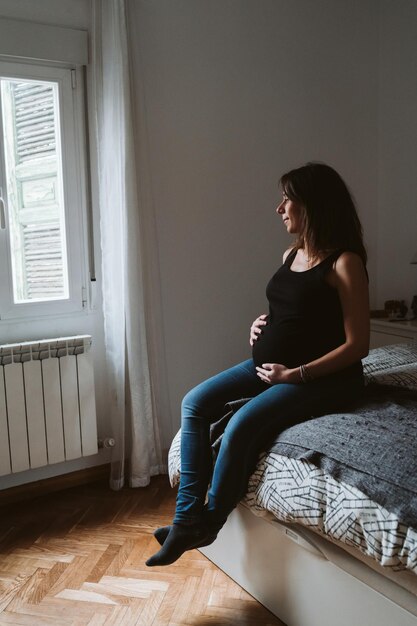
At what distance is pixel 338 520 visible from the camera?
4.81 feet

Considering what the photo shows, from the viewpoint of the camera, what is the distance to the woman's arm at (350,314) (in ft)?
5.80

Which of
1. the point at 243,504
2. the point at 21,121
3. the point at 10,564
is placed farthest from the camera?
the point at 21,121

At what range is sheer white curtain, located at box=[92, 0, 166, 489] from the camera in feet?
8.55

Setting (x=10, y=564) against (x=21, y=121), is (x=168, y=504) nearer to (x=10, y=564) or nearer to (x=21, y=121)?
(x=10, y=564)

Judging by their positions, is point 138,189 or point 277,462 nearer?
point 277,462

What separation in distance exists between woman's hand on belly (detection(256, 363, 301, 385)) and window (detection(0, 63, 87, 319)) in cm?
119

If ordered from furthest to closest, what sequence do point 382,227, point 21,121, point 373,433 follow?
point 382,227, point 21,121, point 373,433

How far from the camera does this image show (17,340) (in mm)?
2648

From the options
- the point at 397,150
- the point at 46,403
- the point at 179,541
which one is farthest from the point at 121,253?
the point at 397,150

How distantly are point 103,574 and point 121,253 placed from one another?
4.25 feet

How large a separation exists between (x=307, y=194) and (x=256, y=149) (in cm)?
137

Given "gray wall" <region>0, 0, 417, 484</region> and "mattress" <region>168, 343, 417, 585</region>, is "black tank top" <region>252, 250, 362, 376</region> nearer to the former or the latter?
"mattress" <region>168, 343, 417, 585</region>

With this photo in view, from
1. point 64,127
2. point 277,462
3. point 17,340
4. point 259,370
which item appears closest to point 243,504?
point 277,462

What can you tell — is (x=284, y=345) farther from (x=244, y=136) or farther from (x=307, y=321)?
(x=244, y=136)
